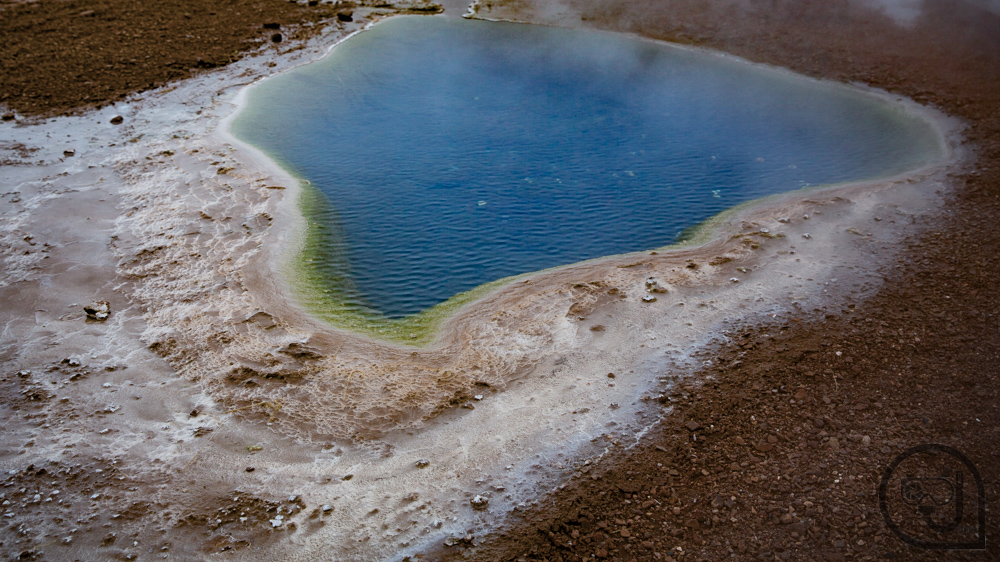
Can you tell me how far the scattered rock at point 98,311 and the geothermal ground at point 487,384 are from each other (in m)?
0.09

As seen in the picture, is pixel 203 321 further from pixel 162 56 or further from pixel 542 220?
pixel 162 56

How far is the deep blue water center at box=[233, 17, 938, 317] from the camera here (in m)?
10.0

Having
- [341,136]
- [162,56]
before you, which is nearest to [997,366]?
[341,136]

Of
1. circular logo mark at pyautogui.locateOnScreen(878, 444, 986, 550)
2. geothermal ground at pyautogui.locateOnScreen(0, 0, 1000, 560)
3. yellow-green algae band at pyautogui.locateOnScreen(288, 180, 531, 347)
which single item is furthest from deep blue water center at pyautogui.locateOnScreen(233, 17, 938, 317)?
circular logo mark at pyautogui.locateOnScreen(878, 444, 986, 550)

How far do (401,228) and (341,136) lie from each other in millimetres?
4390

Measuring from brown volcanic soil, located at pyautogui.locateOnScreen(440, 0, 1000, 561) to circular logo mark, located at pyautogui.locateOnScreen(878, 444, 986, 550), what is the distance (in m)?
0.10

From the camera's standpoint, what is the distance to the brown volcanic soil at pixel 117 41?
50.1 feet

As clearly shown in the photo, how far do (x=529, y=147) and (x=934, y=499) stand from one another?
965cm

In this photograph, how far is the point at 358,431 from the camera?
656 centimetres

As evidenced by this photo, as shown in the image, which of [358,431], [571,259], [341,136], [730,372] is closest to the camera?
[358,431]

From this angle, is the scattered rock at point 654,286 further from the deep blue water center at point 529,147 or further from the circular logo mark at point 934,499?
the circular logo mark at point 934,499

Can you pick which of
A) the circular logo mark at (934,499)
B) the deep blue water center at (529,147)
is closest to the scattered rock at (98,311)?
the deep blue water center at (529,147)

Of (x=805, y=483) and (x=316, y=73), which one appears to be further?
(x=316, y=73)

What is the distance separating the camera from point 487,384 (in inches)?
281
